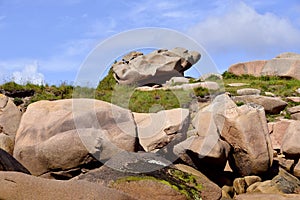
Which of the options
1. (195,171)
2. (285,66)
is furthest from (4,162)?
(285,66)

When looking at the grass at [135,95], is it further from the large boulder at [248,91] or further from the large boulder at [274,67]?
the large boulder at [274,67]

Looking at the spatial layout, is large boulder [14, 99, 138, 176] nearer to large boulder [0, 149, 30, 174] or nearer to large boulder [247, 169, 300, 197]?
large boulder [0, 149, 30, 174]

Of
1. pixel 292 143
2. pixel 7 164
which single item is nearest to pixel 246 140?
pixel 292 143

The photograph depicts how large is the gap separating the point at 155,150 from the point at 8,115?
402 centimetres

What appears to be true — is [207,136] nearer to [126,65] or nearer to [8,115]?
[8,115]

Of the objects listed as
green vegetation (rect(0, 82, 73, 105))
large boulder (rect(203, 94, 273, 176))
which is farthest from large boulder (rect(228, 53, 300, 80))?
large boulder (rect(203, 94, 273, 176))

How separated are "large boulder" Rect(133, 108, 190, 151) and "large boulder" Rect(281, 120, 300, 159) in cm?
294

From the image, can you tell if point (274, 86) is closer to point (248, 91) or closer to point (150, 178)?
point (248, 91)

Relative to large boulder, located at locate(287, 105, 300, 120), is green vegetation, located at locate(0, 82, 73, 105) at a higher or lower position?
higher

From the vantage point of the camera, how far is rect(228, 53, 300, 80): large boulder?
33906 mm

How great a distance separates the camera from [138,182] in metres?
9.49

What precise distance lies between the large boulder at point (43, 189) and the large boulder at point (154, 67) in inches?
870

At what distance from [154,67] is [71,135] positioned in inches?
746

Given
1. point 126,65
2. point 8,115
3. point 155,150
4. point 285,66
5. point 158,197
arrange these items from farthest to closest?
1. point 285,66
2. point 126,65
3. point 8,115
4. point 155,150
5. point 158,197
